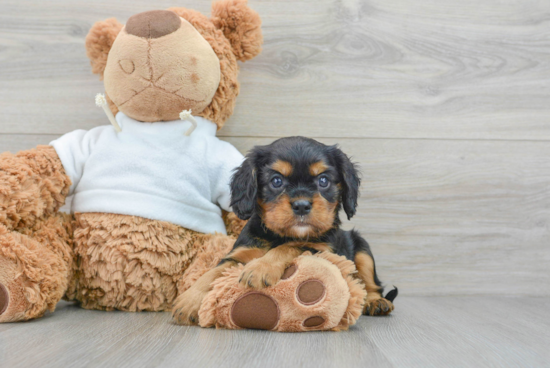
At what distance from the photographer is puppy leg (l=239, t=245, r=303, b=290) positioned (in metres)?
1.60

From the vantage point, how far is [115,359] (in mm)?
1275

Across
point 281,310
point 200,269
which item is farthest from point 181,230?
point 281,310

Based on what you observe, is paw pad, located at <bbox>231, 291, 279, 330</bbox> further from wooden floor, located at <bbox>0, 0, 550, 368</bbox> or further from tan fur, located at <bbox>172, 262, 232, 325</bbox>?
wooden floor, located at <bbox>0, 0, 550, 368</bbox>

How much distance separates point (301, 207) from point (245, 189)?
261mm

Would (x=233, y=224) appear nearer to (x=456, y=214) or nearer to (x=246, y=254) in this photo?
(x=246, y=254)

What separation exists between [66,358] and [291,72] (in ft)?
5.67

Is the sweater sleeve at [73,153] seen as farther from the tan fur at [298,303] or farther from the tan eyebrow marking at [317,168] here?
the tan eyebrow marking at [317,168]

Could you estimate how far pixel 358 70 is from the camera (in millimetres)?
2537

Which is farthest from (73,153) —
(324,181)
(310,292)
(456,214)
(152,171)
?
(456,214)

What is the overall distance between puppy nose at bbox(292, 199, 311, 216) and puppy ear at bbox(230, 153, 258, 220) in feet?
0.67

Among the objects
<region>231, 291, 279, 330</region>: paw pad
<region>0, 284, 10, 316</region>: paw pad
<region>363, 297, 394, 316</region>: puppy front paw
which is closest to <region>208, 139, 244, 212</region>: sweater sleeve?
<region>231, 291, 279, 330</region>: paw pad

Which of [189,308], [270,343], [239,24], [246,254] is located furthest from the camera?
[239,24]

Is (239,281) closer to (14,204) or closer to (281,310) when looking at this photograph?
(281,310)

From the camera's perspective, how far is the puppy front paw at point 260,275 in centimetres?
160
